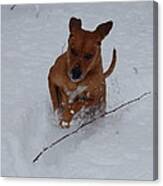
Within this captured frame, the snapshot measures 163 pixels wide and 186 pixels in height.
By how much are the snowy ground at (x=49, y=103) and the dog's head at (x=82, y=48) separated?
0.8 inches

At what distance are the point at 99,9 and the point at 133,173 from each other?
508 mm

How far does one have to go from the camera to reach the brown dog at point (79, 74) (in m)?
2.20

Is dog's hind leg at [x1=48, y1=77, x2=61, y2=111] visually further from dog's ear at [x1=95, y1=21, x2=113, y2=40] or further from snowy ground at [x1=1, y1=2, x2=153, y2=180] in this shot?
dog's ear at [x1=95, y1=21, x2=113, y2=40]

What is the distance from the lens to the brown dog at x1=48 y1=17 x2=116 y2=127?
2197 millimetres

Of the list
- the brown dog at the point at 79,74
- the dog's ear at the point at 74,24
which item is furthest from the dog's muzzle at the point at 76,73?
the dog's ear at the point at 74,24

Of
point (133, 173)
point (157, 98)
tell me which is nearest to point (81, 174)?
point (133, 173)

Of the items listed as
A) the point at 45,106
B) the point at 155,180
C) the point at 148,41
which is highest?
the point at 148,41

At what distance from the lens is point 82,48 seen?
2.21 meters

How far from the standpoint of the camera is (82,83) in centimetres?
221

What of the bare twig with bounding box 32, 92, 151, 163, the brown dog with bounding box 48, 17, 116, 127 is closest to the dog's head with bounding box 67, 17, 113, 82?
the brown dog with bounding box 48, 17, 116, 127

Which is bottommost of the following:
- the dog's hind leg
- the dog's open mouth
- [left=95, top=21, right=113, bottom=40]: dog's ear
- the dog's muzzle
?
the dog's hind leg

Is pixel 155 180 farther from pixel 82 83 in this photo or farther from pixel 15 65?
pixel 15 65

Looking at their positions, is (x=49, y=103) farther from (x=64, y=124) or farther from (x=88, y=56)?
(x=88, y=56)

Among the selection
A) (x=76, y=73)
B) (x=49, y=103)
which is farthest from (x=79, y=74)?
(x=49, y=103)
